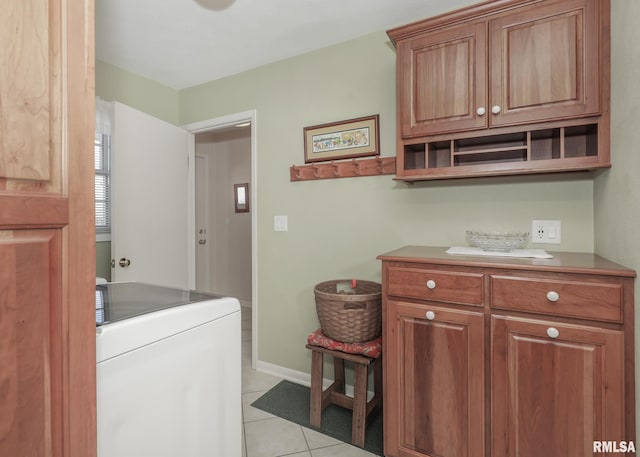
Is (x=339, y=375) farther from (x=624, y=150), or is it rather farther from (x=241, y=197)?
(x=241, y=197)

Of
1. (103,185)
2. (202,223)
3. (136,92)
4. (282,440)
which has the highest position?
(136,92)

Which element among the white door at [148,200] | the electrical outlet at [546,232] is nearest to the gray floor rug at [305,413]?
the white door at [148,200]

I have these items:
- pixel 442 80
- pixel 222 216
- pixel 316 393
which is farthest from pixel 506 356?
Result: pixel 222 216

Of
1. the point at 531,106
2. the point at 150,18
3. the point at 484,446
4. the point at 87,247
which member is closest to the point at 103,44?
the point at 150,18

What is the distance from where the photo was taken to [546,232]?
5.62 ft

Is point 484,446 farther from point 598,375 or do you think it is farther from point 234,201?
point 234,201

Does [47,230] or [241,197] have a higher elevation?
[241,197]

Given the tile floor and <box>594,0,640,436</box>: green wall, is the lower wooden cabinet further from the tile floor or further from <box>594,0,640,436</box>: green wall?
the tile floor

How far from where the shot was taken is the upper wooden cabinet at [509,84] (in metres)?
1.39

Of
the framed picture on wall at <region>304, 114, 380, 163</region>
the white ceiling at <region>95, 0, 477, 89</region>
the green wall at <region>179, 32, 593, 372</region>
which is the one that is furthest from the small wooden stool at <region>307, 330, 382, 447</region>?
the white ceiling at <region>95, 0, 477, 89</region>

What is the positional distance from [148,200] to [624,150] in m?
2.80

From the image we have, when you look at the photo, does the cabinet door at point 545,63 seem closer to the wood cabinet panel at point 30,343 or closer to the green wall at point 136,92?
the wood cabinet panel at point 30,343

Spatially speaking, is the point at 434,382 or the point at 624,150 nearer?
the point at 624,150

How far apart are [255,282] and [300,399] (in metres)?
0.92
